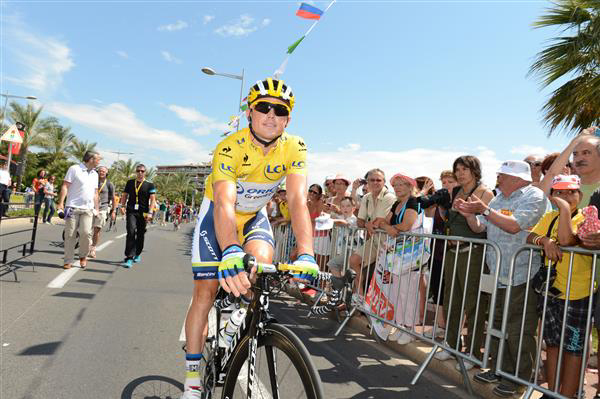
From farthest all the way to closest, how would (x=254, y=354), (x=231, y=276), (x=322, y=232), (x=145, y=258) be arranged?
(x=145, y=258), (x=322, y=232), (x=254, y=354), (x=231, y=276)

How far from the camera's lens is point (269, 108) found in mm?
2705

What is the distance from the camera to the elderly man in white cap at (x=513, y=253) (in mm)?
3801

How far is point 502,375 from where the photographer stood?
3771 mm

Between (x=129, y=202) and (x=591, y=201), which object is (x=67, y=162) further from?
(x=591, y=201)

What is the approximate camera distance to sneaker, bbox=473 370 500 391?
3.98 m

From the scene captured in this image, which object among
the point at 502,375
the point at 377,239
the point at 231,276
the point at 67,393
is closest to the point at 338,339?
the point at 377,239

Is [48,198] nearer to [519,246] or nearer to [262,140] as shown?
[262,140]

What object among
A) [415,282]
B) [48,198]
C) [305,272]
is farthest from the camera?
[48,198]

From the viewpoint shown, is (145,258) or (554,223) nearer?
(554,223)

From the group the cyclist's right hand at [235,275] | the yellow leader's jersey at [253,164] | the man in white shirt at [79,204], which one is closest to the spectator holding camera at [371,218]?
the yellow leader's jersey at [253,164]

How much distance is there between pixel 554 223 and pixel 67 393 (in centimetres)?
422

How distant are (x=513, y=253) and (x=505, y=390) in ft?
3.95

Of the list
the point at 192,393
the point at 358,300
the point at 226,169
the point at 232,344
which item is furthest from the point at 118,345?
the point at 358,300

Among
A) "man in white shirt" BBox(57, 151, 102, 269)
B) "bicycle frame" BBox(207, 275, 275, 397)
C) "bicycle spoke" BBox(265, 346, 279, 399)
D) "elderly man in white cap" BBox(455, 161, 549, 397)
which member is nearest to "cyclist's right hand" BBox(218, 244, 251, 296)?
"bicycle frame" BBox(207, 275, 275, 397)
